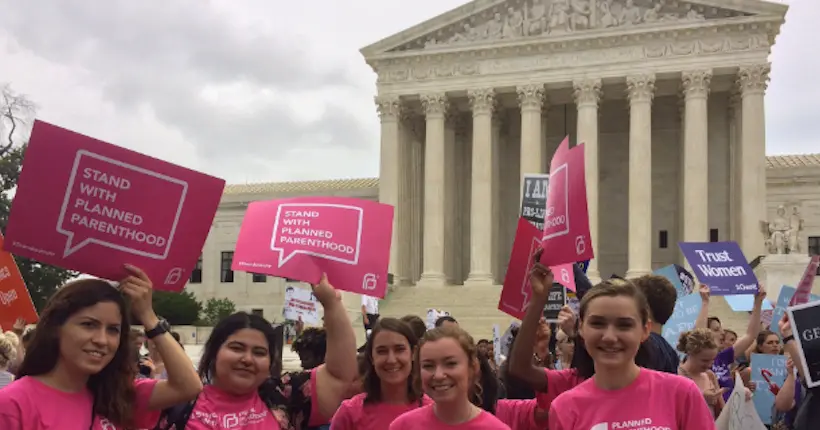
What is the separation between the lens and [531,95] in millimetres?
39125

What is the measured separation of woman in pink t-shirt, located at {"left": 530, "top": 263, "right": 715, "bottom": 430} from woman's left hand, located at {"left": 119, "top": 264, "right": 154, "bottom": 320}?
2129mm

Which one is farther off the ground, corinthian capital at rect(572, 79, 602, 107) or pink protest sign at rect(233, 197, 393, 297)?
corinthian capital at rect(572, 79, 602, 107)

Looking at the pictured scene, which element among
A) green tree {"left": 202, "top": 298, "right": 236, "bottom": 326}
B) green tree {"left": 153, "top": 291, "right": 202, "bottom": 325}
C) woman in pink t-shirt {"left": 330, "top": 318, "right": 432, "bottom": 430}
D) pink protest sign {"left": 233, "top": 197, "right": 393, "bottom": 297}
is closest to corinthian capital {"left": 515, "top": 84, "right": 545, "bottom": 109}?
green tree {"left": 202, "top": 298, "right": 236, "bottom": 326}

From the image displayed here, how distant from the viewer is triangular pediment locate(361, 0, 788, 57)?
37.2 meters

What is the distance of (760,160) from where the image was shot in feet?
119

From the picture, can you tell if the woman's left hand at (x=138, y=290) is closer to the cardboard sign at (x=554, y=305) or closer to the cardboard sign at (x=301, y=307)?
the cardboard sign at (x=554, y=305)

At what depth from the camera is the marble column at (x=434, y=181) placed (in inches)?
1587

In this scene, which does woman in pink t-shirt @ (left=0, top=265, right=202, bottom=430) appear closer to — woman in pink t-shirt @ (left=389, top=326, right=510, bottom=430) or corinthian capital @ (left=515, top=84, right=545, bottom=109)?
woman in pink t-shirt @ (left=389, top=326, right=510, bottom=430)

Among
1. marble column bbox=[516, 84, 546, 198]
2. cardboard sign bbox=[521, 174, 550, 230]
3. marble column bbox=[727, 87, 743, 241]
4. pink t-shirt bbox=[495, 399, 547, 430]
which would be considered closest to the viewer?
pink t-shirt bbox=[495, 399, 547, 430]

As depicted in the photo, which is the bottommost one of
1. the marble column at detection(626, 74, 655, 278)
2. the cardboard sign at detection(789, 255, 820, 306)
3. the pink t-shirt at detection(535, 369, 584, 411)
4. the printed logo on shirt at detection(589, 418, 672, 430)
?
the printed logo on shirt at detection(589, 418, 672, 430)

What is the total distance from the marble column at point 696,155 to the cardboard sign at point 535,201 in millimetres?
30173

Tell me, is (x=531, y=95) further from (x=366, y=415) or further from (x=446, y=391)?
(x=446, y=391)

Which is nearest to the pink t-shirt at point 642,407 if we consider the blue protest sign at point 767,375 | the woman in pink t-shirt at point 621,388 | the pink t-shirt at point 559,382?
the woman in pink t-shirt at point 621,388

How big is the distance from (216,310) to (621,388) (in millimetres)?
48736
